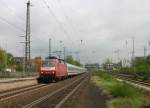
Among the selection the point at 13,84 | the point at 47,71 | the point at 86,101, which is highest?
the point at 47,71

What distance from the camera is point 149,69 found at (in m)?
82.8

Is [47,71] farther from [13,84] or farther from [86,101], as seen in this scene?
[86,101]

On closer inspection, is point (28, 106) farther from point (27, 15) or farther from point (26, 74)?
point (26, 74)

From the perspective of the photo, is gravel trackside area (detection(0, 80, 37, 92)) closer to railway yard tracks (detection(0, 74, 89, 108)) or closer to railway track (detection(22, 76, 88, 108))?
railway yard tracks (detection(0, 74, 89, 108))

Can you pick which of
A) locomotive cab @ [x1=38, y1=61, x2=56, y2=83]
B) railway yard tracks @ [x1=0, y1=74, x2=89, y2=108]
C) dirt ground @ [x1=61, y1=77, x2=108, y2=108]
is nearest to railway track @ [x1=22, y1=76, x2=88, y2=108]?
railway yard tracks @ [x1=0, y1=74, x2=89, y2=108]

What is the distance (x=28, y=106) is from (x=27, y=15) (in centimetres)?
3660

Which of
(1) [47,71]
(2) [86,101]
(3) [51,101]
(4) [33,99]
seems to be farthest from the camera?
(1) [47,71]

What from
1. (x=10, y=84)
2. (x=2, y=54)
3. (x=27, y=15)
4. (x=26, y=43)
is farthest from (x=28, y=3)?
(x=2, y=54)

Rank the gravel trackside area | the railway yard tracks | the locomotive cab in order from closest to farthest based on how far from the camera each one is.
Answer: the railway yard tracks < the gravel trackside area < the locomotive cab

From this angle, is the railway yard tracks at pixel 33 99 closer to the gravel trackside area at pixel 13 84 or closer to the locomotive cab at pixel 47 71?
the gravel trackside area at pixel 13 84

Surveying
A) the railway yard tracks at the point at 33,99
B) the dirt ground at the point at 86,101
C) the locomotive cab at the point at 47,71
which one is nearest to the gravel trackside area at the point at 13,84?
the locomotive cab at the point at 47,71

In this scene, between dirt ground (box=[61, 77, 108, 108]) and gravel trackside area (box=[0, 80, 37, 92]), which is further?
gravel trackside area (box=[0, 80, 37, 92])

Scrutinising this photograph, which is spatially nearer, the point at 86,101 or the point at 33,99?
the point at 86,101

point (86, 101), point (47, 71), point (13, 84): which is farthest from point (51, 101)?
point (47, 71)
